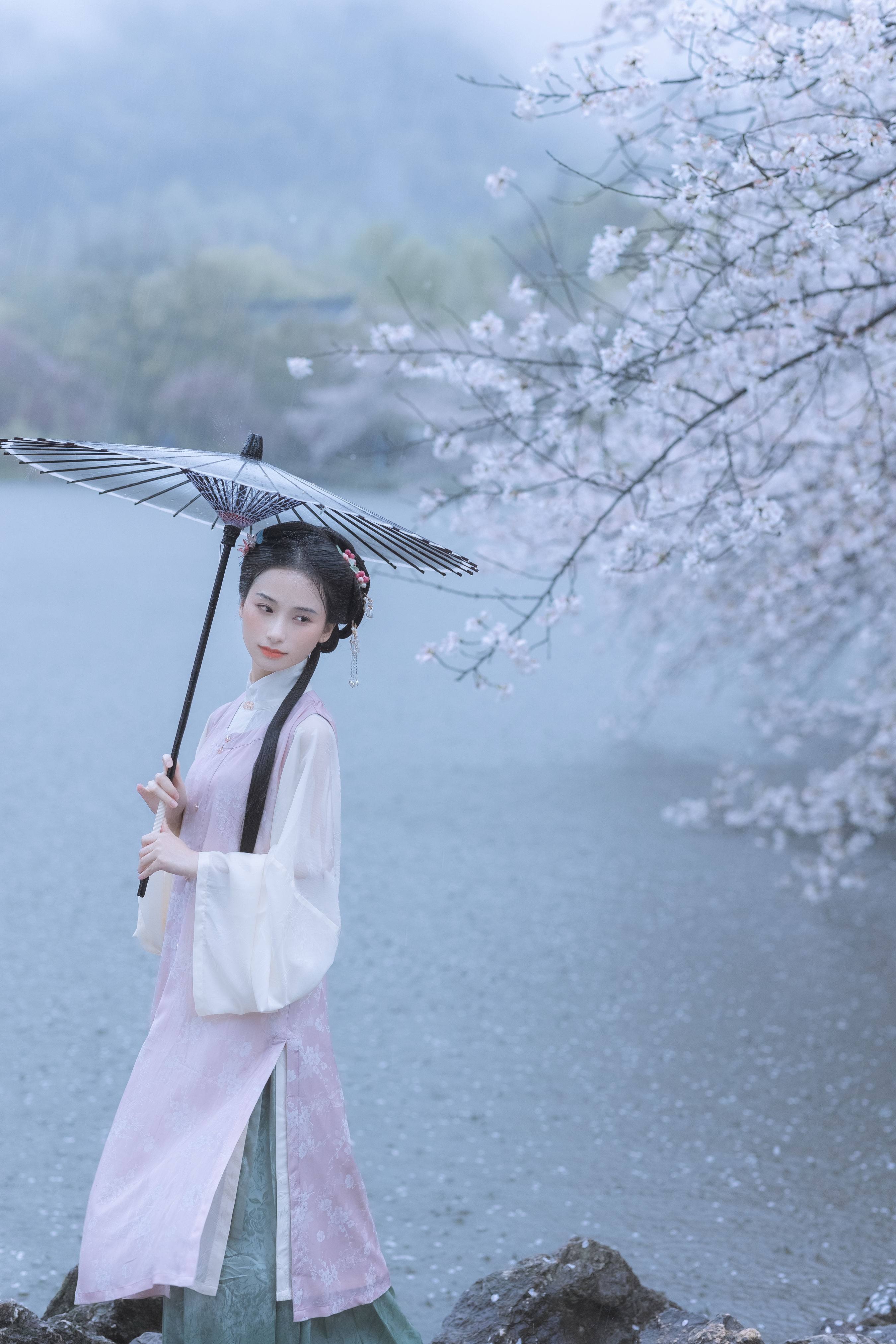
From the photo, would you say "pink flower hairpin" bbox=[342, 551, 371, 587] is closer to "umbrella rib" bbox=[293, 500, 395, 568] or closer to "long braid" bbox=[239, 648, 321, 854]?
"umbrella rib" bbox=[293, 500, 395, 568]

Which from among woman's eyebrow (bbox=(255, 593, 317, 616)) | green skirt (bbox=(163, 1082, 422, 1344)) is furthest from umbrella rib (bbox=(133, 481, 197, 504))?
green skirt (bbox=(163, 1082, 422, 1344))

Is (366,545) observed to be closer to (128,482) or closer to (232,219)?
(128,482)

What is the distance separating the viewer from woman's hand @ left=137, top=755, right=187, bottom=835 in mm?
2107

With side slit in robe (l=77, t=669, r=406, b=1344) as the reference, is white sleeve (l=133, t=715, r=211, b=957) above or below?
above

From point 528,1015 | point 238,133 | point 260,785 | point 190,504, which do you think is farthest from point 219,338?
point 260,785

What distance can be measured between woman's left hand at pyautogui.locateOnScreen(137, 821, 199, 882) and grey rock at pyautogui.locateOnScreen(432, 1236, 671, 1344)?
1213 millimetres

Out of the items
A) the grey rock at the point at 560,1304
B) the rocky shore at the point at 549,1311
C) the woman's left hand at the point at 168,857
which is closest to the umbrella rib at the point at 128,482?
the woman's left hand at the point at 168,857

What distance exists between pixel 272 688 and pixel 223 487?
0.38m

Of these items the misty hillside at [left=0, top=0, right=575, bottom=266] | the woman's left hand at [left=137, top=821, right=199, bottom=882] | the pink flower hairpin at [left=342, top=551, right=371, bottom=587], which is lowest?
the woman's left hand at [left=137, top=821, right=199, bottom=882]

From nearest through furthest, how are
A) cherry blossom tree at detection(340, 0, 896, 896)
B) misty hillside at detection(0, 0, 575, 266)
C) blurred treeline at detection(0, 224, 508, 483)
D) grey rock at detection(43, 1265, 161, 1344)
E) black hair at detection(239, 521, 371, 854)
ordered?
1. black hair at detection(239, 521, 371, 854)
2. grey rock at detection(43, 1265, 161, 1344)
3. cherry blossom tree at detection(340, 0, 896, 896)
4. blurred treeline at detection(0, 224, 508, 483)
5. misty hillside at detection(0, 0, 575, 266)

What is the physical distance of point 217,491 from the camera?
2125 millimetres

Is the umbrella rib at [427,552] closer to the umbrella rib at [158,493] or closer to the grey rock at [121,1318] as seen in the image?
the umbrella rib at [158,493]

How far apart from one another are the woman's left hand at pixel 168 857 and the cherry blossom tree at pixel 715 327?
169 cm

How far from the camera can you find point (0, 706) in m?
9.65
